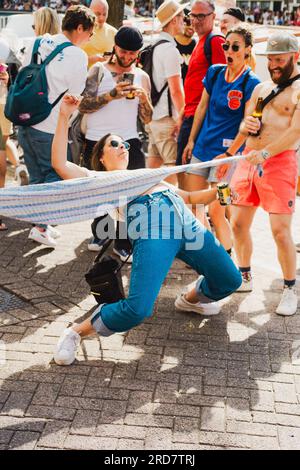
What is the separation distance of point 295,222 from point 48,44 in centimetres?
322

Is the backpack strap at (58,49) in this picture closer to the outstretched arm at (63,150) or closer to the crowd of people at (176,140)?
the crowd of people at (176,140)

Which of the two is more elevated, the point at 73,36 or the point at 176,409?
the point at 73,36

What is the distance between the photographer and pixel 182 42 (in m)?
6.91

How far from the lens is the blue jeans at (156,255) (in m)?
3.89

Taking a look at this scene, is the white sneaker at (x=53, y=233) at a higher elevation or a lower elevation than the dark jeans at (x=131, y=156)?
lower

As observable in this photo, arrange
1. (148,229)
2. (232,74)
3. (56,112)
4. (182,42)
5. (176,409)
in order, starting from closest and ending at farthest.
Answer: (176,409) < (148,229) < (232,74) < (56,112) < (182,42)

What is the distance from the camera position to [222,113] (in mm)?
5293

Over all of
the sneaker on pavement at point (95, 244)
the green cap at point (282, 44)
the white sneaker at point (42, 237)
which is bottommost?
the sneaker on pavement at point (95, 244)

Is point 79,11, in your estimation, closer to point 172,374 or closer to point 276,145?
point 276,145

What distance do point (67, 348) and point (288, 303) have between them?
5.74ft

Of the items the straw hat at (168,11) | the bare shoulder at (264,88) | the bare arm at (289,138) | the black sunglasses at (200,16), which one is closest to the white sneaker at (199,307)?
the bare arm at (289,138)

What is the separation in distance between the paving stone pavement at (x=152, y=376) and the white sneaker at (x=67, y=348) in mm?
58
